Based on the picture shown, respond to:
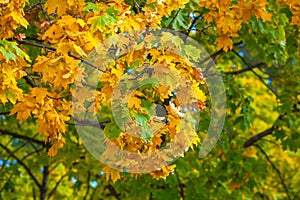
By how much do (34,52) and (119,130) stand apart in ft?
7.82

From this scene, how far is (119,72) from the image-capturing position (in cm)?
342

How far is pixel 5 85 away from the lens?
3449 millimetres

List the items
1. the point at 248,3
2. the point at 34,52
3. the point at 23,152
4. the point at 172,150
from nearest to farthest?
the point at 172,150
the point at 248,3
the point at 34,52
the point at 23,152

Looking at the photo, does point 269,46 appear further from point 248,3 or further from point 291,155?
point 291,155

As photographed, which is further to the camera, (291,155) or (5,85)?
(291,155)

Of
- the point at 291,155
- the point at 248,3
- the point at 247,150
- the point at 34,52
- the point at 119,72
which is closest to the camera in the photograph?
the point at 119,72

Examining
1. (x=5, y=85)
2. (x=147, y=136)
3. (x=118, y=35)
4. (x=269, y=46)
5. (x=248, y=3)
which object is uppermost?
(x=269, y=46)

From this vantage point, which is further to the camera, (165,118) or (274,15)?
(274,15)

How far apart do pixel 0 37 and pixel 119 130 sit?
2.84ft

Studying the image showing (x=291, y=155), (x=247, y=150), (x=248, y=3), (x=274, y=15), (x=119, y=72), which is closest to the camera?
(x=119, y=72)

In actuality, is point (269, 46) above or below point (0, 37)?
above

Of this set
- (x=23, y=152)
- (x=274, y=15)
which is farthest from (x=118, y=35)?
(x=23, y=152)

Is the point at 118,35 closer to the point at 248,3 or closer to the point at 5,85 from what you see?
the point at 5,85

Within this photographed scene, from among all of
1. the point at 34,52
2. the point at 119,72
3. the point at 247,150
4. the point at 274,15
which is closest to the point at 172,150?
the point at 119,72
